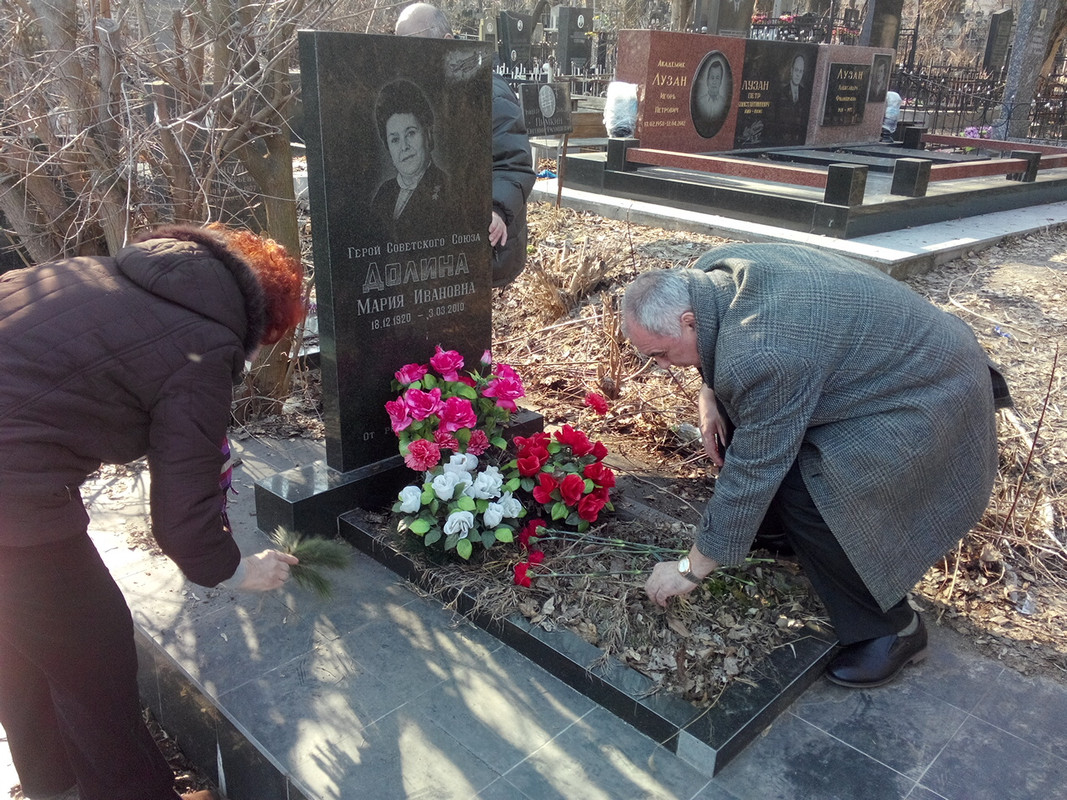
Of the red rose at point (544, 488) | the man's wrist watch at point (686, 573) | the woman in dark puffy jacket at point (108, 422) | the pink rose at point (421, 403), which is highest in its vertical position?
the woman in dark puffy jacket at point (108, 422)

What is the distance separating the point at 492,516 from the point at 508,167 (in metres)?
1.75

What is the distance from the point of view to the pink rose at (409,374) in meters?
3.15

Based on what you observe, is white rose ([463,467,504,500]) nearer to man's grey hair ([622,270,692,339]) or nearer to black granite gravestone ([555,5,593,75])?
man's grey hair ([622,270,692,339])

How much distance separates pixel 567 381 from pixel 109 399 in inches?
125

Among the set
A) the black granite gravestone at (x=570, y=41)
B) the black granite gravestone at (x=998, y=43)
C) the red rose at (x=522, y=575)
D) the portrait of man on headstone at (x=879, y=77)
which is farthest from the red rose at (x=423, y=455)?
the black granite gravestone at (x=998, y=43)

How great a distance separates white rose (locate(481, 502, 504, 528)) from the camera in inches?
110

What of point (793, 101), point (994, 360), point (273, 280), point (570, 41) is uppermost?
point (570, 41)

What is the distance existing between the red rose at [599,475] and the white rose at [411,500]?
0.59 metres

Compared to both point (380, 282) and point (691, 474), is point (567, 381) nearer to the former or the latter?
point (691, 474)

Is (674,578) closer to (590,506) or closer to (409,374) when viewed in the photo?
(590,506)

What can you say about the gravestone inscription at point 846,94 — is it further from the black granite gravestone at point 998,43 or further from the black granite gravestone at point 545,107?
the black granite gravestone at point 998,43

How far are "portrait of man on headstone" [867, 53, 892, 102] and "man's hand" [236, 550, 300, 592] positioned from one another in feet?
39.9

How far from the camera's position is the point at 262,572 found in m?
1.99

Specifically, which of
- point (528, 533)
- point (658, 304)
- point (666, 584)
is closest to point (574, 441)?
point (528, 533)
